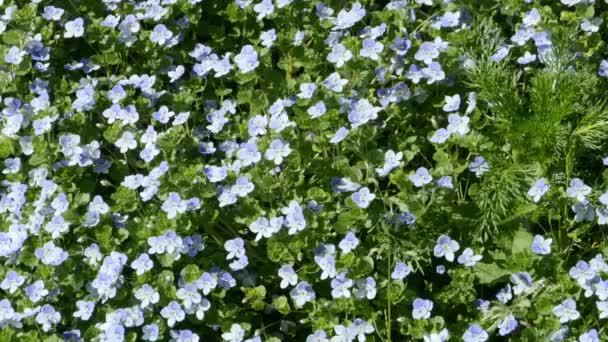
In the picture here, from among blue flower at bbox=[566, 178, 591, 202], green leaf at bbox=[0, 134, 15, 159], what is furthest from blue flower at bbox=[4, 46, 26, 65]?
blue flower at bbox=[566, 178, 591, 202]

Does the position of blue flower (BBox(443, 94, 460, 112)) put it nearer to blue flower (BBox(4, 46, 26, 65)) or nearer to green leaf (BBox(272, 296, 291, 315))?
green leaf (BBox(272, 296, 291, 315))

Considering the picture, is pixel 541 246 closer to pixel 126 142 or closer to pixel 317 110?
pixel 317 110

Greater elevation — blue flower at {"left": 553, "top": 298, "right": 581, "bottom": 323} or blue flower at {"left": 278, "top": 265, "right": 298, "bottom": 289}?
blue flower at {"left": 278, "top": 265, "right": 298, "bottom": 289}

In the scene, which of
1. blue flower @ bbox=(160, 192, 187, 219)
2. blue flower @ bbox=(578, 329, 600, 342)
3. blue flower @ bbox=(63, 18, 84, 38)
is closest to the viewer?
blue flower @ bbox=(578, 329, 600, 342)

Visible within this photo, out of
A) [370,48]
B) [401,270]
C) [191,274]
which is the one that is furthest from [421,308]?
[370,48]

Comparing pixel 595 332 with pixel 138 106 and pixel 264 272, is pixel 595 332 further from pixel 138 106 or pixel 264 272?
pixel 138 106

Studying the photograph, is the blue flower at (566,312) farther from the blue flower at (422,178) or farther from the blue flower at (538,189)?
the blue flower at (422,178)
